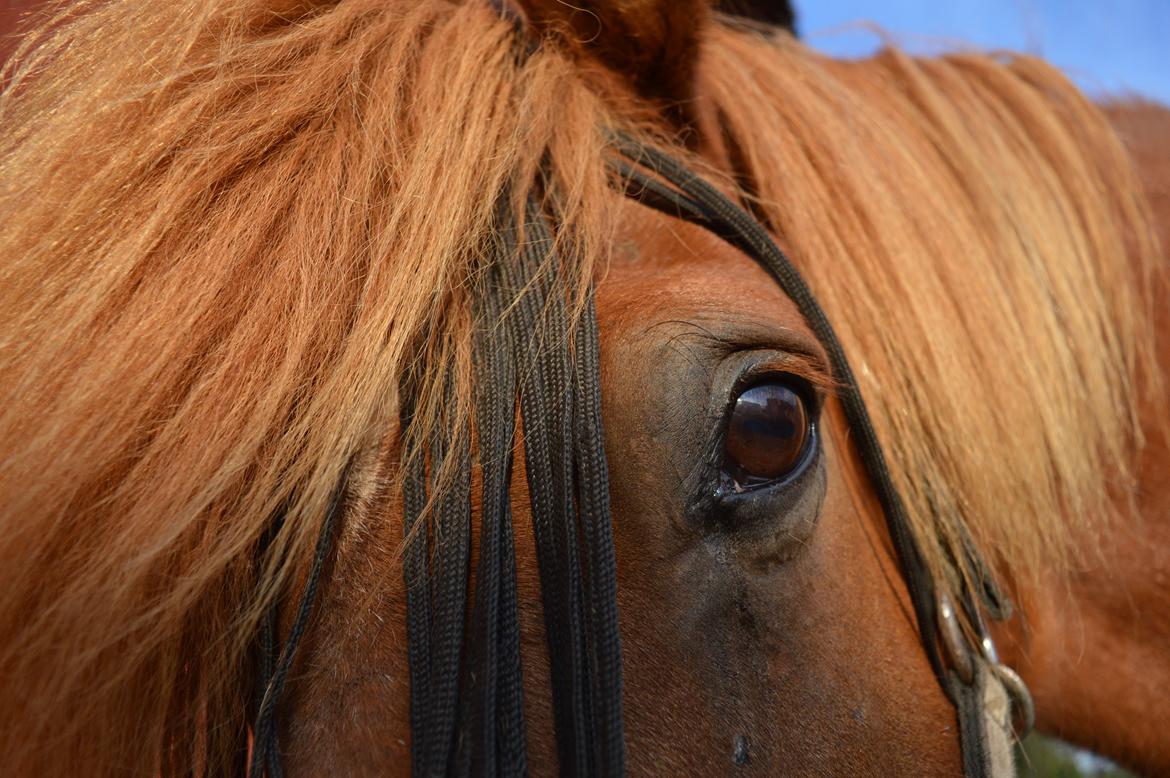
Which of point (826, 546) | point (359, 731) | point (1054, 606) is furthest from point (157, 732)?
point (1054, 606)

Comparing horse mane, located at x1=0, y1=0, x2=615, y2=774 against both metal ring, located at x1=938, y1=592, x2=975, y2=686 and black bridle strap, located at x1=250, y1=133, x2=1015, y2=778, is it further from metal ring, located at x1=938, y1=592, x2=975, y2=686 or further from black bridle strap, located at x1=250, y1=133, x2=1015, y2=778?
metal ring, located at x1=938, y1=592, x2=975, y2=686

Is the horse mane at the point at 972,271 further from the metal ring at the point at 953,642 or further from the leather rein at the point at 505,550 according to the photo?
the leather rein at the point at 505,550

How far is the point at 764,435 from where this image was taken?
2.62 ft

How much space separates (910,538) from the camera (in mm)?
958

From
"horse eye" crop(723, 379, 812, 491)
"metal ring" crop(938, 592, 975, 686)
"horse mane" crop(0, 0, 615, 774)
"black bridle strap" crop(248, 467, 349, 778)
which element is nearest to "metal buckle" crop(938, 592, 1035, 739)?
"metal ring" crop(938, 592, 975, 686)

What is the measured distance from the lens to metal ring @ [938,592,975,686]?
3.10 feet

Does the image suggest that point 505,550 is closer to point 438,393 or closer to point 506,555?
point 506,555

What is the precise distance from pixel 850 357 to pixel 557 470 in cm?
44

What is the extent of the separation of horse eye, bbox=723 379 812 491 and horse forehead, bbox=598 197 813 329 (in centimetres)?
8

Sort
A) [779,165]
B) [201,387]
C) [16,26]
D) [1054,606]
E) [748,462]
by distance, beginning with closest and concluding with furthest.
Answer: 1. [201,387]
2. [748,462]
3. [16,26]
4. [779,165]
5. [1054,606]

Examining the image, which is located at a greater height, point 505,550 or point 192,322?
point 192,322

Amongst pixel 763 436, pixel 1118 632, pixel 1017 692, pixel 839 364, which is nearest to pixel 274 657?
pixel 763 436

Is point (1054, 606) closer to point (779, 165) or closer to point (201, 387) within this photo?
point (779, 165)

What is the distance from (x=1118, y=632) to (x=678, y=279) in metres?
0.93
